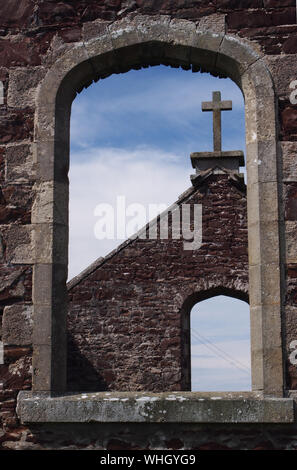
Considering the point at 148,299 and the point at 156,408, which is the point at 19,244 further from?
the point at 148,299

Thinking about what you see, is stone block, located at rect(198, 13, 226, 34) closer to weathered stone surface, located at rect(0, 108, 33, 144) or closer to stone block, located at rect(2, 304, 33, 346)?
weathered stone surface, located at rect(0, 108, 33, 144)

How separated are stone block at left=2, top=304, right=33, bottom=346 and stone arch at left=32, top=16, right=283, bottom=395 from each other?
7cm

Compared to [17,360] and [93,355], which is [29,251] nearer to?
[17,360]

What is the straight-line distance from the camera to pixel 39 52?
5.52 meters

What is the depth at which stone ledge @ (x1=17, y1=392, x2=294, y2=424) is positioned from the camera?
4.70m

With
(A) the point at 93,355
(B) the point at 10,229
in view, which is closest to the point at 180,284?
(A) the point at 93,355

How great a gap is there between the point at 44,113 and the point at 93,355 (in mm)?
6713

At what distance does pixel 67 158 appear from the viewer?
5.40 m

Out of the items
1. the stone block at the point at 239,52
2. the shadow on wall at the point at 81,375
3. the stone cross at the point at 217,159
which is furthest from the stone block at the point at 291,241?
the stone cross at the point at 217,159

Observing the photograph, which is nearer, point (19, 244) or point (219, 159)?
point (19, 244)

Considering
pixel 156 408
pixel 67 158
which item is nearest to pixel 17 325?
pixel 156 408

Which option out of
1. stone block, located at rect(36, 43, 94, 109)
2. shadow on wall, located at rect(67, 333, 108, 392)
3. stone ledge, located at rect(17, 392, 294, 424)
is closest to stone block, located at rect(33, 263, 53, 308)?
stone ledge, located at rect(17, 392, 294, 424)

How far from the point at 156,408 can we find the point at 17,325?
47.0 inches

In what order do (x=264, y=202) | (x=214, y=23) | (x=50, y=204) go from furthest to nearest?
(x=214, y=23) → (x=50, y=204) → (x=264, y=202)
